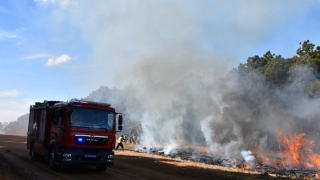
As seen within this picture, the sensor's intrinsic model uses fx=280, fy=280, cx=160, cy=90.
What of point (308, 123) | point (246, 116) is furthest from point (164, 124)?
point (308, 123)

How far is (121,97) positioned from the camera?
195ft

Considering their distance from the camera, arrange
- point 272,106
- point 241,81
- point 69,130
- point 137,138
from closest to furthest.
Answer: point 69,130 → point 272,106 → point 241,81 → point 137,138

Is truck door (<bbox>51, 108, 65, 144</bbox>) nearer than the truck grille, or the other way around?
the truck grille

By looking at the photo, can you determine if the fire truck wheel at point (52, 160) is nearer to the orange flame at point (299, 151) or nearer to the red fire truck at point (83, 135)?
the red fire truck at point (83, 135)

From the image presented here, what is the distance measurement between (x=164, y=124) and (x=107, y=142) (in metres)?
30.2

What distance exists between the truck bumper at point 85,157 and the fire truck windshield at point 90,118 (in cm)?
103

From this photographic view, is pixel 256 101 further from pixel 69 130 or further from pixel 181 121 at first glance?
pixel 69 130

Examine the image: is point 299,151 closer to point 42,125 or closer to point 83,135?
point 83,135

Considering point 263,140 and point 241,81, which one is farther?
point 241,81

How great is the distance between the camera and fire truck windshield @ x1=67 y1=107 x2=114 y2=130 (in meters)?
11.7

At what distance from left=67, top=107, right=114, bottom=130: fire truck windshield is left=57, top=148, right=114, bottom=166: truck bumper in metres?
1.03

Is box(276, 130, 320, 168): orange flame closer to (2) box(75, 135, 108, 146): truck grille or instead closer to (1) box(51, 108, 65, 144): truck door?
(2) box(75, 135, 108, 146): truck grille

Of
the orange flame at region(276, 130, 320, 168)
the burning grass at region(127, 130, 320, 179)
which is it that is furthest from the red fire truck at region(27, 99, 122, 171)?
the orange flame at region(276, 130, 320, 168)

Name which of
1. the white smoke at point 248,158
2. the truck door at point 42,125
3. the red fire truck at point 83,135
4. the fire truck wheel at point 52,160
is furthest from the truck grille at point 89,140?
the white smoke at point 248,158
